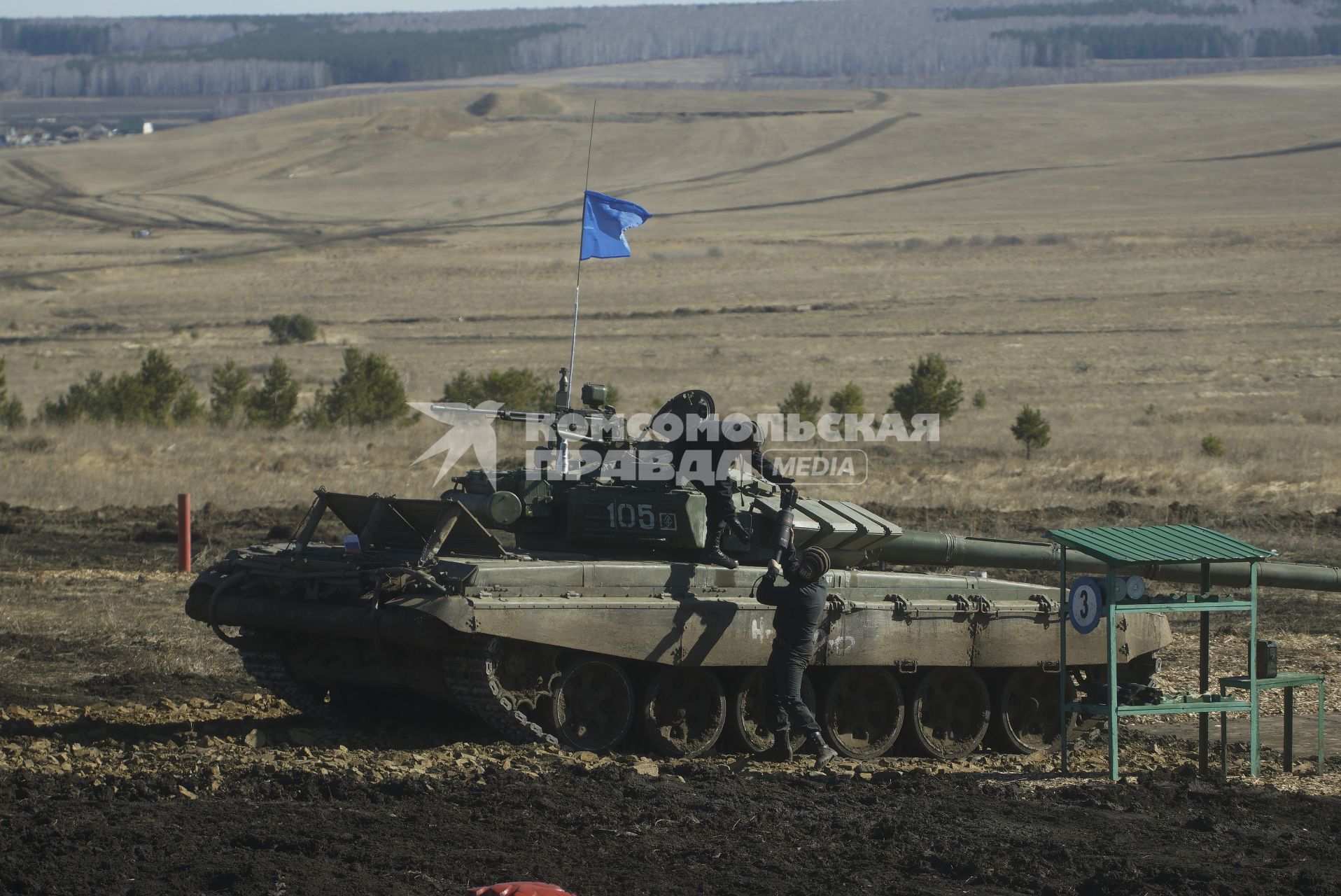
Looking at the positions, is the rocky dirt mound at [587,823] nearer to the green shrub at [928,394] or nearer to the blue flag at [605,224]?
the blue flag at [605,224]

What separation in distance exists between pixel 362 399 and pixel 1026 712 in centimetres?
2488

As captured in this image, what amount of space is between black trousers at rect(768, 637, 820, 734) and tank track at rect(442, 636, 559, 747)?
1.68 m

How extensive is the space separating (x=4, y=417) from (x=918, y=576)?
27.4 metres

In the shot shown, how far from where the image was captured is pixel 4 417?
1400 inches

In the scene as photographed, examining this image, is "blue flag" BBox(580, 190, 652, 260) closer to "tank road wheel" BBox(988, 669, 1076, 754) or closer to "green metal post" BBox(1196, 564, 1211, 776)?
"tank road wheel" BBox(988, 669, 1076, 754)

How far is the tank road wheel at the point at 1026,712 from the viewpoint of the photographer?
13.9 meters

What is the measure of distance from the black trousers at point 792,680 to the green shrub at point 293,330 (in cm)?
4924

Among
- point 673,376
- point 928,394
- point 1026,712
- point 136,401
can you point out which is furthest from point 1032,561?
A: point 673,376

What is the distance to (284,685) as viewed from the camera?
13219 millimetres

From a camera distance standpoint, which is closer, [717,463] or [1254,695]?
[1254,695]

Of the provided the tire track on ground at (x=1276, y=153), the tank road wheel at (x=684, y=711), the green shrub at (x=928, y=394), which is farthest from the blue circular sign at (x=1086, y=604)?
the tire track on ground at (x=1276, y=153)

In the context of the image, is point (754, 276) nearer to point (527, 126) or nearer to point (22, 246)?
point (22, 246)

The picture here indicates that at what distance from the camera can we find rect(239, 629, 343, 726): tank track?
1312cm

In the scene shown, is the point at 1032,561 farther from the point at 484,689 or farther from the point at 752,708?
the point at 484,689
